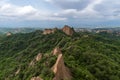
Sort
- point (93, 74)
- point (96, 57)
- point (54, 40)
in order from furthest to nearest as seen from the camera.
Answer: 1. point (54, 40)
2. point (96, 57)
3. point (93, 74)

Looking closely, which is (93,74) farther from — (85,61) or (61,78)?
(61,78)

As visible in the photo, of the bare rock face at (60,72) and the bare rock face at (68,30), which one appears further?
the bare rock face at (68,30)

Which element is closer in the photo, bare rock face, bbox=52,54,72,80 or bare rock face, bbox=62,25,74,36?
bare rock face, bbox=52,54,72,80

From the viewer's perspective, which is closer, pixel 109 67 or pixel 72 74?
pixel 72 74

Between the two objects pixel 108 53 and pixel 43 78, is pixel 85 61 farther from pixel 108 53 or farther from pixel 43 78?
pixel 108 53

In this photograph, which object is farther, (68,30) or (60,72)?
(68,30)

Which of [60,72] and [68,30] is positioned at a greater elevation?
[68,30]

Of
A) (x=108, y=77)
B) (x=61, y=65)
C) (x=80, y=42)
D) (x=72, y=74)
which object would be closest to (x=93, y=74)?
(x=108, y=77)

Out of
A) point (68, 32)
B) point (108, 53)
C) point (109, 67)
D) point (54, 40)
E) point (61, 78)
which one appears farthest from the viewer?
point (68, 32)

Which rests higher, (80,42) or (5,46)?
(80,42)
